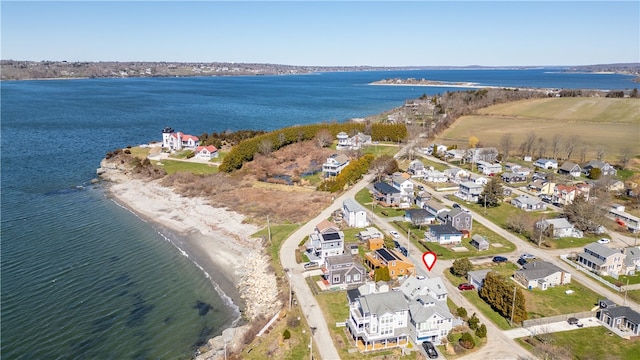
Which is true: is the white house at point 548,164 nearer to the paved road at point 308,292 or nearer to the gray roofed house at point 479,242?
the gray roofed house at point 479,242

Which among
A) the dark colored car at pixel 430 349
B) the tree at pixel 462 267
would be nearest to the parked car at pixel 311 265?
the tree at pixel 462 267

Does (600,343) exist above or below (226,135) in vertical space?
below

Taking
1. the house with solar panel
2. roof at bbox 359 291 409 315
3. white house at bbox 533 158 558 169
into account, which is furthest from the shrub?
white house at bbox 533 158 558 169

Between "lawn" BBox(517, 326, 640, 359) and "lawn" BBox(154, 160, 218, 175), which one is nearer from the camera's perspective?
"lawn" BBox(517, 326, 640, 359)

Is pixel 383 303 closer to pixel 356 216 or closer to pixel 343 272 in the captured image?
pixel 343 272

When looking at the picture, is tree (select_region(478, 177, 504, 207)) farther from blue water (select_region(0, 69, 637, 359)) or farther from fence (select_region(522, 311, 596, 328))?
blue water (select_region(0, 69, 637, 359))

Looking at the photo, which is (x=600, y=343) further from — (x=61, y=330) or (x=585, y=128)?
(x=585, y=128)

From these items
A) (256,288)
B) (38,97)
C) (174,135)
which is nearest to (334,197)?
(256,288)
